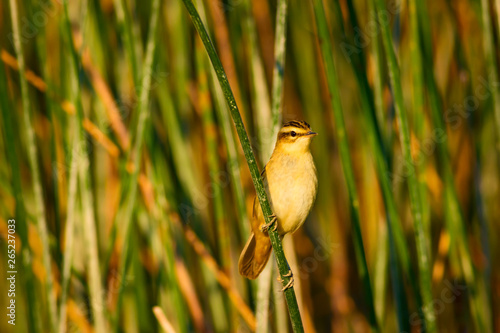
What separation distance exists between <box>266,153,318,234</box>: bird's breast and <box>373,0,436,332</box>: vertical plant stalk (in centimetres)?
41

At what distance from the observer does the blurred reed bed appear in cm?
172

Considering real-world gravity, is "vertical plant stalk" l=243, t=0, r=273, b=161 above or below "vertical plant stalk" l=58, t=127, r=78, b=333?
above

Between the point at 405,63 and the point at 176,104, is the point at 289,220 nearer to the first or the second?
the point at 176,104

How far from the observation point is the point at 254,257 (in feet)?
6.31

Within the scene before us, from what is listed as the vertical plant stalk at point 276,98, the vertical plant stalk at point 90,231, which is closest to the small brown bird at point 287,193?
the vertical plant stalk at point 276,98

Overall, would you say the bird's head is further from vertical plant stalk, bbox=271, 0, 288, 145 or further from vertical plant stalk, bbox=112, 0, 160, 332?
vertical plant stalk, bbox=112, 0, 160, 332

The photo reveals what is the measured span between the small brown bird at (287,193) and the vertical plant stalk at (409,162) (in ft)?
1.25

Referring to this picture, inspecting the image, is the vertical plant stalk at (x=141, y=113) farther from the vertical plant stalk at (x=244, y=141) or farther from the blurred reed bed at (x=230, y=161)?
the vertical plant stalk at (x=244, y=141)

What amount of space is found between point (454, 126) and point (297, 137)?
43.4 inches

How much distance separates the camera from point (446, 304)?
8.50 ft

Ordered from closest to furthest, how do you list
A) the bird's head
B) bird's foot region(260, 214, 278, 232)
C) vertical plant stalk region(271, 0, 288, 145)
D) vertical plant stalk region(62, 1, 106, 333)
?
bird's foot region(260, 214, 278, 232) → vertical plant stalk region(271, 0, 288, 145) → vertical plant stalk region(62, 1, 106, 333) → the bird's head

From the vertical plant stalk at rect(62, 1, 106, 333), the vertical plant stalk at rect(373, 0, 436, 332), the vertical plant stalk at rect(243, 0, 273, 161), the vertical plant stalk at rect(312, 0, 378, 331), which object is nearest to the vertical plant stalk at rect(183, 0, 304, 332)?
the vertical plant stalk at rect(312, 0, 378, 331)

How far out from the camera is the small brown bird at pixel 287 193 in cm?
190

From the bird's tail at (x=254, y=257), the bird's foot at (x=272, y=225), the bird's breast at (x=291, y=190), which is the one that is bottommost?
the bird's tail at (x=254, y=257)
